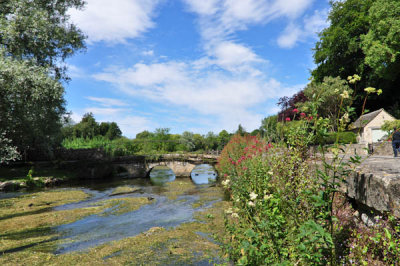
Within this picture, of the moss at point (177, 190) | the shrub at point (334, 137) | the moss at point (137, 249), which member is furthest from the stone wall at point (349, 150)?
the moss at point (177, 190)

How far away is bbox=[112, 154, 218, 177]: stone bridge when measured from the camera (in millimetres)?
30062

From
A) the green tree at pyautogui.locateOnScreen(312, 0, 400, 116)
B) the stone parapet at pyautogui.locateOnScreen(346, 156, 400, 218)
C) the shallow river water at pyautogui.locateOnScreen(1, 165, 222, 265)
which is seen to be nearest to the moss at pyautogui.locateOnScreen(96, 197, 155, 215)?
the shallow river water at pyautogui.locateOnScreen(1, 165, 222, 265)

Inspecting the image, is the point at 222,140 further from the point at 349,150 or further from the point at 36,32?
the point at 36,32

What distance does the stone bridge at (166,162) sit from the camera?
30.1m

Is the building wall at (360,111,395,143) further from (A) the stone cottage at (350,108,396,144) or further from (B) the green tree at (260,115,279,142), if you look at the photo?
(B) the green tree at (260,115,279,142)

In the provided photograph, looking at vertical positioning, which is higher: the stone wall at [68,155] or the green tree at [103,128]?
the green tree at [103,128]

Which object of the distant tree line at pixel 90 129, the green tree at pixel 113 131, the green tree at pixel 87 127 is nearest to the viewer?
the distant tree line at pixel 90 129

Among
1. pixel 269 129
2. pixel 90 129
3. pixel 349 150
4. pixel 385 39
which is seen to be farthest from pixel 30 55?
pixel 90 129

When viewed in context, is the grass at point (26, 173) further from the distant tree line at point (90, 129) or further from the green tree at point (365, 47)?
the distant tree line at point (90, 129)

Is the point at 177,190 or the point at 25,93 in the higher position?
the point at 25,93

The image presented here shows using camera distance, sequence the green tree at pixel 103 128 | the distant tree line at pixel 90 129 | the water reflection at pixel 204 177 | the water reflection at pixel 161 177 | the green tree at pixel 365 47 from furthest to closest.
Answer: the green tree at pixel 103 128 → the distant tree line at pixel 90 129 → the water reflection at pixel 161 177 → the water reflection at pixel 204 177 → the green tree at pixel 365 47

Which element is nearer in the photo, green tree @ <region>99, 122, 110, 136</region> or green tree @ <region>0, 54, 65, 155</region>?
green tree @ <region>0, 54, 65, 155</region>

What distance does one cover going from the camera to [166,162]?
31375mm

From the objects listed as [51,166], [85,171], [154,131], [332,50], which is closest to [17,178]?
[51,166]
